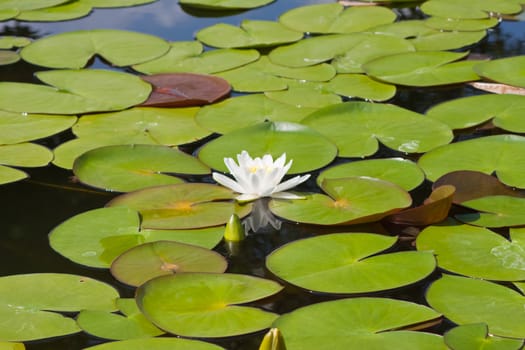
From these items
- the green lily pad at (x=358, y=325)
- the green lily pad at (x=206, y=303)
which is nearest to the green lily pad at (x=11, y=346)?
the green lily pad at (x=206, y=303)

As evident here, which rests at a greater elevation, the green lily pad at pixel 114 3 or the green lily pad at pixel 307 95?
the green lily pad at pixel 114 3

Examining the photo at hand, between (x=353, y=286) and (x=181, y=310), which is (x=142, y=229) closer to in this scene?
(x=181, y=310)

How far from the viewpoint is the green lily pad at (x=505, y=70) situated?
2.99m

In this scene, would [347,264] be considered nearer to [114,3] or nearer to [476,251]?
[476,251]

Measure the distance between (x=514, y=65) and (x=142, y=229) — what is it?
5.23ft

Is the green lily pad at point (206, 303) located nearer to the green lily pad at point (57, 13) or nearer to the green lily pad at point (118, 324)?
the green lily pad at point (118, 324)

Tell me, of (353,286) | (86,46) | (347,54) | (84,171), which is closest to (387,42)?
(347,54)

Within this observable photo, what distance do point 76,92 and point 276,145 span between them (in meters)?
0.82

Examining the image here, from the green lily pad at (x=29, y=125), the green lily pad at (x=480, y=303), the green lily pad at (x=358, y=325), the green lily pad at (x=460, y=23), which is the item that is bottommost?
the green lily pad at (x=29, y=125)

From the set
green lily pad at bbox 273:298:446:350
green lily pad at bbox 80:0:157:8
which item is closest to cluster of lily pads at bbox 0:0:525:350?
green lily pad at bbox 273:298:446:350

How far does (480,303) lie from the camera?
179 cm

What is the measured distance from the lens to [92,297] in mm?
1840

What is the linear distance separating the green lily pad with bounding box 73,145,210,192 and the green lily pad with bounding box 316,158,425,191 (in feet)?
1.13

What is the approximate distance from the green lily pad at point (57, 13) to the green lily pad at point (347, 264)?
2217mm
